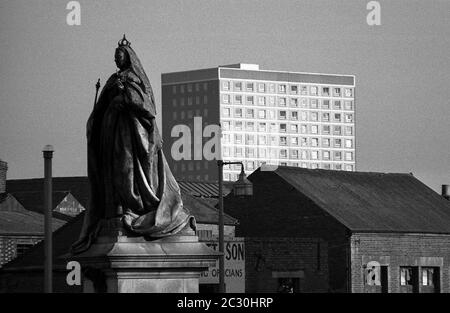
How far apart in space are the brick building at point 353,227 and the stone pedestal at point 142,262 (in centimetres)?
4399

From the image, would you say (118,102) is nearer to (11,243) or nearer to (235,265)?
(235,265)

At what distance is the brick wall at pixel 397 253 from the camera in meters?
63.1

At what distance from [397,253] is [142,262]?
51.8m

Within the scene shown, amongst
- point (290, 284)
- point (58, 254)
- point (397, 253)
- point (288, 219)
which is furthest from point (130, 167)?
point (397, 253)

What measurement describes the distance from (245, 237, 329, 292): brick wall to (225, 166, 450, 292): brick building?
0.30 ft

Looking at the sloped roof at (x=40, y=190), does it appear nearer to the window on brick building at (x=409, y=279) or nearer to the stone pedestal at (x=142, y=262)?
the window on brick building at (x=409, y=279)

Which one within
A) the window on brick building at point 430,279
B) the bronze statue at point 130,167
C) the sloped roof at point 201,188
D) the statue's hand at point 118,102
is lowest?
the window on brick building at point 430,279

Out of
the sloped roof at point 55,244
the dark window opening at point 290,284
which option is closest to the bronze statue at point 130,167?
the sloped roof at point 55,244

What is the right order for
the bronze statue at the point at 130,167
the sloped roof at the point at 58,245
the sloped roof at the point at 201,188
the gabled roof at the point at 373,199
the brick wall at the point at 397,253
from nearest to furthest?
the bronze statue at the point at 130,167
the sloped roof at the point at 58,245
the brick wall at the point at 397,253
the gabled roof at the point at 373,199
the sloped roof at the point at 201,188

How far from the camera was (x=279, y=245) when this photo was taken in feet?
199

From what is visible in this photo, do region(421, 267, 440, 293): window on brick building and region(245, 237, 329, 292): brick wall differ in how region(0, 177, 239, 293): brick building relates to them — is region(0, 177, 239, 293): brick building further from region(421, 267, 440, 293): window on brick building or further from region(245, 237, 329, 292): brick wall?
region(421, 267, 440, 293): window on brick building

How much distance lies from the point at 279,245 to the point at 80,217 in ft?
28.7

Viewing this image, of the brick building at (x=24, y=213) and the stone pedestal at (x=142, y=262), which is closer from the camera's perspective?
the stone pedestal at (x=142, y=262)

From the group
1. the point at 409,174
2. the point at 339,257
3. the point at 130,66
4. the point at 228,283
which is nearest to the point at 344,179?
the point at 409,174
